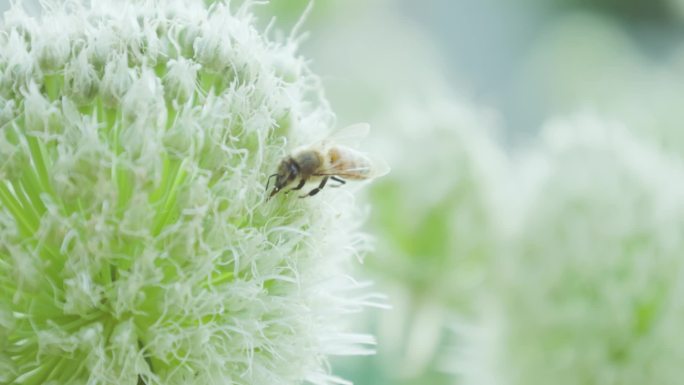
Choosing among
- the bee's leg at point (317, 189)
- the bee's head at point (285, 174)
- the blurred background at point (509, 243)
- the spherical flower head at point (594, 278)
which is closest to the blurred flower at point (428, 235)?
the blurred background at point (509, 243)

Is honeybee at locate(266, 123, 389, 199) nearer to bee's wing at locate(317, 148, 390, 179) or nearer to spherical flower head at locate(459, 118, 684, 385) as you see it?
bee's wing at locate(317, 148, 390, 179)

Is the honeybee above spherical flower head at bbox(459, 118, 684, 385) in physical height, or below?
below

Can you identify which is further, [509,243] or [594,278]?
[509,243]

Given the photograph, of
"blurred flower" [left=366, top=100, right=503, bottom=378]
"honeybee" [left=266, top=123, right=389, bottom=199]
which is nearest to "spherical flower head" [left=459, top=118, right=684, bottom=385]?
"blurred flower" [left=366, top=100, right=503, bottom=378]

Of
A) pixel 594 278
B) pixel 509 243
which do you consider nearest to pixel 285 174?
pixel 594 278

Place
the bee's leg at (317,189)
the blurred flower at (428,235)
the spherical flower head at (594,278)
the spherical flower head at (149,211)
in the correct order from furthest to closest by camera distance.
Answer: the blurred flower at (428,235)
the spherical flower head at (594,278)
the bee's leg at (317,189)
the spherical flower head at (149,211)

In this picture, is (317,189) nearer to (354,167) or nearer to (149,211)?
(354,167)

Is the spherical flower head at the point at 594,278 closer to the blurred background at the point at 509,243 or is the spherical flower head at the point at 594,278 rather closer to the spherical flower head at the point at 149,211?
the blurred background at the point at 509,243
